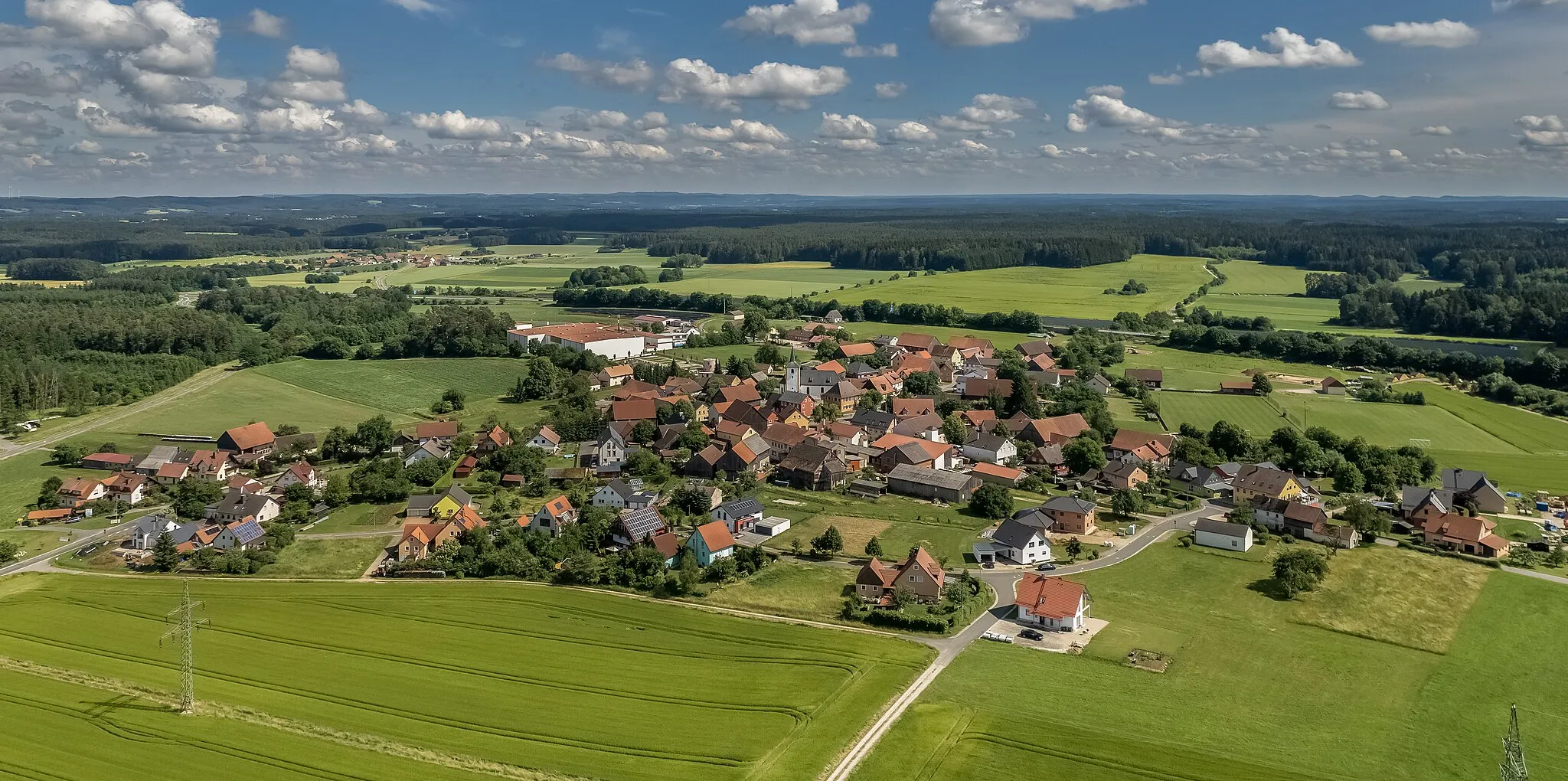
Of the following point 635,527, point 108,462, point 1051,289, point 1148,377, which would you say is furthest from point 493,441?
point 1051,289

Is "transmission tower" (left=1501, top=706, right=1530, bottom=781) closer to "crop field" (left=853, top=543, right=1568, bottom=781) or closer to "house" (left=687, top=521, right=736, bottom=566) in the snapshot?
"crop field" (left=853, top=543, right=1568, bottom=781)

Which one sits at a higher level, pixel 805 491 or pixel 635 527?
pixel 635 527

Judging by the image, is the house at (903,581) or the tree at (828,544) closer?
the house at (903,581)

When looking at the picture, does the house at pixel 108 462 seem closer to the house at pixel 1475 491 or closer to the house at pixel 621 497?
the house at pixel 621 497

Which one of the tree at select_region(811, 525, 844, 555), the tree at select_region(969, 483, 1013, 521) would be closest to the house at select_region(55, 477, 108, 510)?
the tree at select_region(811, 525, 844, 555)

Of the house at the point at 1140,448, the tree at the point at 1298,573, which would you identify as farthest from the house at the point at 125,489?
the tree at the point at 1298,573

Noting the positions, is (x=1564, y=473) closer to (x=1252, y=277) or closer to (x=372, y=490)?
(x=372, y=490)

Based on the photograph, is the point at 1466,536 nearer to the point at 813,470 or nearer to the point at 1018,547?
the point at 1018,547
